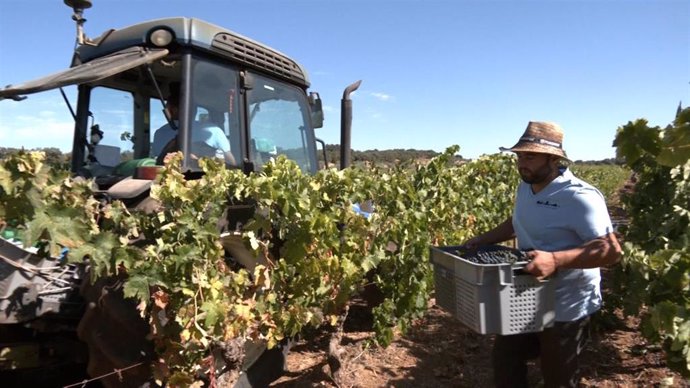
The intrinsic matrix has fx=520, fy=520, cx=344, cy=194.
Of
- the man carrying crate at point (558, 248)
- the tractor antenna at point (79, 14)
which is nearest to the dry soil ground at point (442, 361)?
the man carrying crate at point (558, 248)

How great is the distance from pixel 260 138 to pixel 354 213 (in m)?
1.04

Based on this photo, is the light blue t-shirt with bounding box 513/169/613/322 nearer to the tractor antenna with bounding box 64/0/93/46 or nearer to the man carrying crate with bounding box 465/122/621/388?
the man carrying crate with bounding box 465/122/621/388

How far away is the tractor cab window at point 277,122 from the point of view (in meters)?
3.82

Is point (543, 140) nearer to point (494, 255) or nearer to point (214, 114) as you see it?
point (494, 255)

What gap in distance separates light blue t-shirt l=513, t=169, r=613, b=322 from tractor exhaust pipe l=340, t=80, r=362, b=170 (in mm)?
A: 1911

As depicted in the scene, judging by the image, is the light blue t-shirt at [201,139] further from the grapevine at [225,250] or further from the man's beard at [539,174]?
the man's beard at [539,174]

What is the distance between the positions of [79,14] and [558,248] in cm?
347

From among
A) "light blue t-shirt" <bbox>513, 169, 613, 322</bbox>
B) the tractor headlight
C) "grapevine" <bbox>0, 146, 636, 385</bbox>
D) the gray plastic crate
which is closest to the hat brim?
"light blue t-shirt" <bbox>513, 169, 613, 322</bbox>

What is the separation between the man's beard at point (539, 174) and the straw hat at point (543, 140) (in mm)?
98

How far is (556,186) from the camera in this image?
253 cm

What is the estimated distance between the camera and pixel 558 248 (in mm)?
2479

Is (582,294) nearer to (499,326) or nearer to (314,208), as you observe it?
(499,326)

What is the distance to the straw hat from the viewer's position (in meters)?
2.50

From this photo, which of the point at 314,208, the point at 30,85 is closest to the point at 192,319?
the point at 314,208
